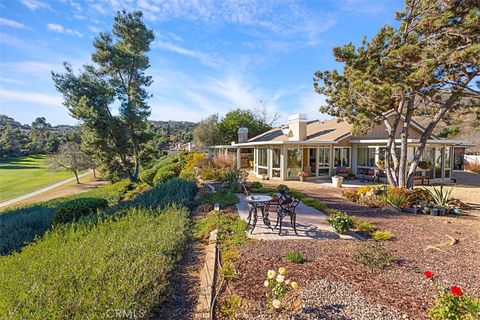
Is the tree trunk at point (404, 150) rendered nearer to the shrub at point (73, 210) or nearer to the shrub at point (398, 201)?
the shrub at point (398, 201)

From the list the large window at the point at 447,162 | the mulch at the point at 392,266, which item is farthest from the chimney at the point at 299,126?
the mulch at the point at 392,266

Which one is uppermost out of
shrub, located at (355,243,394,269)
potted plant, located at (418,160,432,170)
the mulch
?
potted plant, located at (418,160,432,170)

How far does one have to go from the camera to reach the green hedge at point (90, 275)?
8.20 ft

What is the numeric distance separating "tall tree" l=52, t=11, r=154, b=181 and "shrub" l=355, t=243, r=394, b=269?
20186 millimetres

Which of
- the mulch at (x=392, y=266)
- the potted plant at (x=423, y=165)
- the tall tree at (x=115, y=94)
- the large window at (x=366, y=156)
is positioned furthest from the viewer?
the tall tree at (x=115, y=94)

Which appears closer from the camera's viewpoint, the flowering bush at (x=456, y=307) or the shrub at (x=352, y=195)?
the flowering bush at (x=456, y=307)

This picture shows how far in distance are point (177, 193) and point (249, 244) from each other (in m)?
4.67

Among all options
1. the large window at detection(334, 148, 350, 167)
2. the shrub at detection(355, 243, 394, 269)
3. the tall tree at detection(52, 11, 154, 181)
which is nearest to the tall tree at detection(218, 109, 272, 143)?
the tall tree at detection(52, 11, 154, 181)

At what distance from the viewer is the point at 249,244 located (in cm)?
502

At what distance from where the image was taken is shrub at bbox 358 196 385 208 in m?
8.73

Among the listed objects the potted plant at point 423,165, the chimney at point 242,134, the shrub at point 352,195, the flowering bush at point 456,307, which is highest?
the chimney at point 242,134

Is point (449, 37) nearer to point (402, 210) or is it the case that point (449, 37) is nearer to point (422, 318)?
point (402, 210)

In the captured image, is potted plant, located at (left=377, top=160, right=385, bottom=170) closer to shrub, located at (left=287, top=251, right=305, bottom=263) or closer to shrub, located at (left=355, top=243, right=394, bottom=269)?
shrub, located at (left=355, top=243, right=394, bottom=269)

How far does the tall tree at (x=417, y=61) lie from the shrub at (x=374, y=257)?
6187 millimetres
